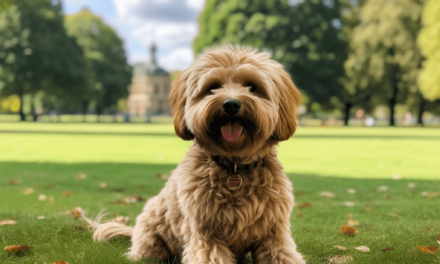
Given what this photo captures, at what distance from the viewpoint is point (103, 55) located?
177 feet

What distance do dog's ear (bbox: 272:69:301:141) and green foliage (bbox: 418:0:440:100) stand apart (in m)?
25.2

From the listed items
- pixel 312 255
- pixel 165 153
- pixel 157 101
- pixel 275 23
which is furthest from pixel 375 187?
pixel 157 101

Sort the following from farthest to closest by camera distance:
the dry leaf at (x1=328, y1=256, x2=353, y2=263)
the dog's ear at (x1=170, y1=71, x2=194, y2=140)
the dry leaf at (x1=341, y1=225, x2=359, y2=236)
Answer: the dry leaf at (x1=341, y1=225, x2=359, y2=236)
the dry leaf at (x1=328, y1=256, x2=353, y2=263)
the dog's ear at (x1=170, y1=71, x2=194, y2=140)

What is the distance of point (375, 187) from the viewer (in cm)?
768

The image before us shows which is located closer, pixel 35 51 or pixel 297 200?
pixel 297 200

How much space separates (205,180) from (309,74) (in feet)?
114

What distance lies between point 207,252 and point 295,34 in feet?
113

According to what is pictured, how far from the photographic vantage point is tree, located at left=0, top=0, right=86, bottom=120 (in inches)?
1431

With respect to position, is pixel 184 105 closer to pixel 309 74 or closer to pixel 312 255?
pixel 312 255

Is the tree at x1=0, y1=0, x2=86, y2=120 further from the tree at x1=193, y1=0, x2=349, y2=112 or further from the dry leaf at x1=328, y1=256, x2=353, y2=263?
the dry leaf at x1=328, y1=256, x2=353, y2=263

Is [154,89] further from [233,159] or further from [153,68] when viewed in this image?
[233,159]

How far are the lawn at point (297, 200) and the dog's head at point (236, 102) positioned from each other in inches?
50.5

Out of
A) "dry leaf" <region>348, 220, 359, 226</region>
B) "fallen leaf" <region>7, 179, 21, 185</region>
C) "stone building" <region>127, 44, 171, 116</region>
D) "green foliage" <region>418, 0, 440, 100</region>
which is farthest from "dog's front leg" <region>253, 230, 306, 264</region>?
"stone building" <region>127, 44, 171, 116</region>

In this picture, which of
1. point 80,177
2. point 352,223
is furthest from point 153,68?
point 352,223
